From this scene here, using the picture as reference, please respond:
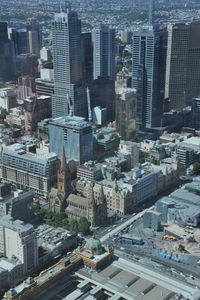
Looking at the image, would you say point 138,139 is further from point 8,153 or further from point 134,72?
point 8,153

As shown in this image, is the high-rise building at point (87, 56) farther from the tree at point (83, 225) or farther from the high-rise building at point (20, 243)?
the high-rise building at point (20, 243)

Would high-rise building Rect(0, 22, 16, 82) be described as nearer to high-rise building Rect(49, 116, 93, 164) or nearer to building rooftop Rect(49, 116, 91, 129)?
building rooftop Rect(49, 116, 91, 129)

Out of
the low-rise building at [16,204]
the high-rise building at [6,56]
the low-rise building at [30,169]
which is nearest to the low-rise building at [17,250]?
the low-rise building at [16,204]

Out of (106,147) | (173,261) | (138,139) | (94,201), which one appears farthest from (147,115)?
(173,261)

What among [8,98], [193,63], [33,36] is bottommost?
[8,98]

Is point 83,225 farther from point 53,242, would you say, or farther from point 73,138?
point 73,138

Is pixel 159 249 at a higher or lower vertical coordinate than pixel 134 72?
lower

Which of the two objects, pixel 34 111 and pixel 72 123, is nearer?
pixel 72 123

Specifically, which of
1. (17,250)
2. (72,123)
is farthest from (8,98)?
(17,250)
